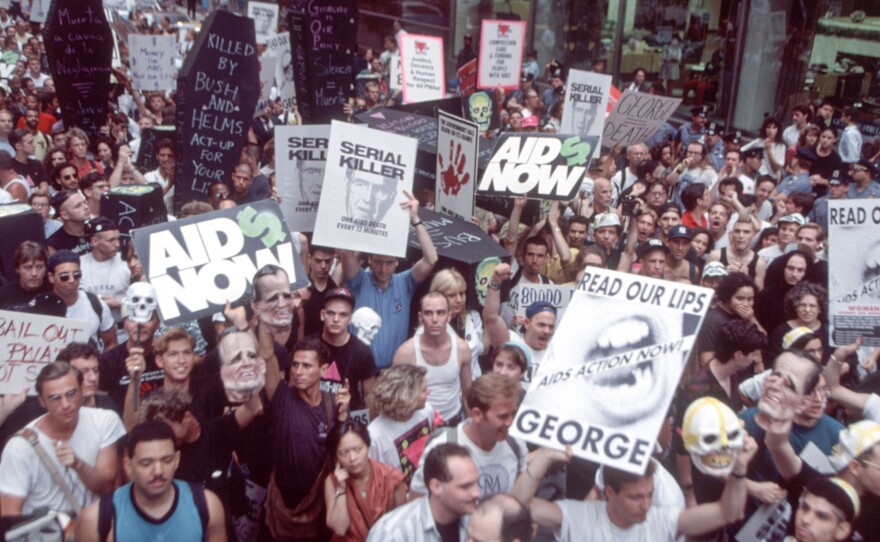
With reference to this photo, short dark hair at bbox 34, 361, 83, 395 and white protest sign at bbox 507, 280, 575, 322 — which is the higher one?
short dark hair at bbox 34, 361, 83, 395

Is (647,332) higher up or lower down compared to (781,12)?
lower down

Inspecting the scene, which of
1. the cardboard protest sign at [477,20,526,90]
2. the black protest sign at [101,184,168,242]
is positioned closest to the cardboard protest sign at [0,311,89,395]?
the black protest sign at [101,184,168,242]

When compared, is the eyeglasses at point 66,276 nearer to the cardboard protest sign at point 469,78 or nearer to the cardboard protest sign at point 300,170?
the cardboard protest sign at point 300,170

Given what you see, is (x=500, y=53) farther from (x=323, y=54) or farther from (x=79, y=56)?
(x=79, y=56)

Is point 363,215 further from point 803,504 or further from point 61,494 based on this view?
point 803,504

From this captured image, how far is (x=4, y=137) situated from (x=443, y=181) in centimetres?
563

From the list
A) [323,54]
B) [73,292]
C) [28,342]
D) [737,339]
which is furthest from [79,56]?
[737,339]

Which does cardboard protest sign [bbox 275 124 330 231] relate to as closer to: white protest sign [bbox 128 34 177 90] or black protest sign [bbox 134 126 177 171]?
black protest sign [bbox 134 126 177 171]

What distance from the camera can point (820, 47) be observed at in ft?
47.2

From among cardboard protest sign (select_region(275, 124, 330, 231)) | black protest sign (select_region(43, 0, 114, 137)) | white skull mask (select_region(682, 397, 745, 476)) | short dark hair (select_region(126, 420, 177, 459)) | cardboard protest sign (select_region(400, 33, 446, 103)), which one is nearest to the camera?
white skull mask (select_region(682, 397, 745, 476))

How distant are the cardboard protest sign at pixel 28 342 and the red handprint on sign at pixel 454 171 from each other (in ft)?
10.5

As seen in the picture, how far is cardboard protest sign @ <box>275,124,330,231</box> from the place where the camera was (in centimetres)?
694

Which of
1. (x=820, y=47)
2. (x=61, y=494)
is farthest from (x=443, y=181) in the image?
(x=820, y=47)

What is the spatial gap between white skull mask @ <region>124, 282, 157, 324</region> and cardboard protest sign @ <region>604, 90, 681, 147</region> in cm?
609
